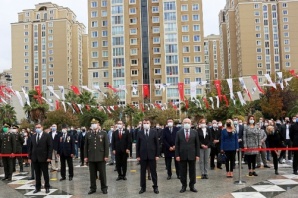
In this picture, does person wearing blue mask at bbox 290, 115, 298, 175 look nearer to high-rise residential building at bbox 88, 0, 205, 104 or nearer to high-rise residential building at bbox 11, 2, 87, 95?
high-rise residential building at bbox 88, 0, 205, 104

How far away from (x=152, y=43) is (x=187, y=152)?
6888 centimetres

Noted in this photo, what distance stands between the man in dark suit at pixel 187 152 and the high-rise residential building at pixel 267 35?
8479 cm

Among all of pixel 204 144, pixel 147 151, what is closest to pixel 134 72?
→ pixel 204 144

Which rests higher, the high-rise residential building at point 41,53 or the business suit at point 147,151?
the high-rise residential building at point 41,53

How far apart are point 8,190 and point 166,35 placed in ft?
225

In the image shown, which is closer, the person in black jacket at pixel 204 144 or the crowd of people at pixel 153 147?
the crowd of people at pixel 153 147

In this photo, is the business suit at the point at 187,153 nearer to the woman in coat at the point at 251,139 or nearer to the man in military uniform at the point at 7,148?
the woman in coat at the point at 251,139

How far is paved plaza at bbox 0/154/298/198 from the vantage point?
9.27 metres

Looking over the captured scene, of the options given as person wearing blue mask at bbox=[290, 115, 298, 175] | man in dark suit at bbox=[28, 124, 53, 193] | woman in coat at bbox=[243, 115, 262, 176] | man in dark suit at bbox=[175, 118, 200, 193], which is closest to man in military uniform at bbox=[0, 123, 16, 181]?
man in dark suit at bbox=[28, 124, 53, 193]

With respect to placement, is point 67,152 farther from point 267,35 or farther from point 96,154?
point 267,35

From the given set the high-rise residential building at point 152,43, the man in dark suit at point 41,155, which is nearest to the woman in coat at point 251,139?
the man in dark suit at point 41,155

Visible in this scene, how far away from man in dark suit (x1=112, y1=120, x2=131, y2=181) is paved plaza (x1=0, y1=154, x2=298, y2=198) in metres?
0.49

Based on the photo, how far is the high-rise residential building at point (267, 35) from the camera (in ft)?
302

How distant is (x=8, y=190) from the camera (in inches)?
420
